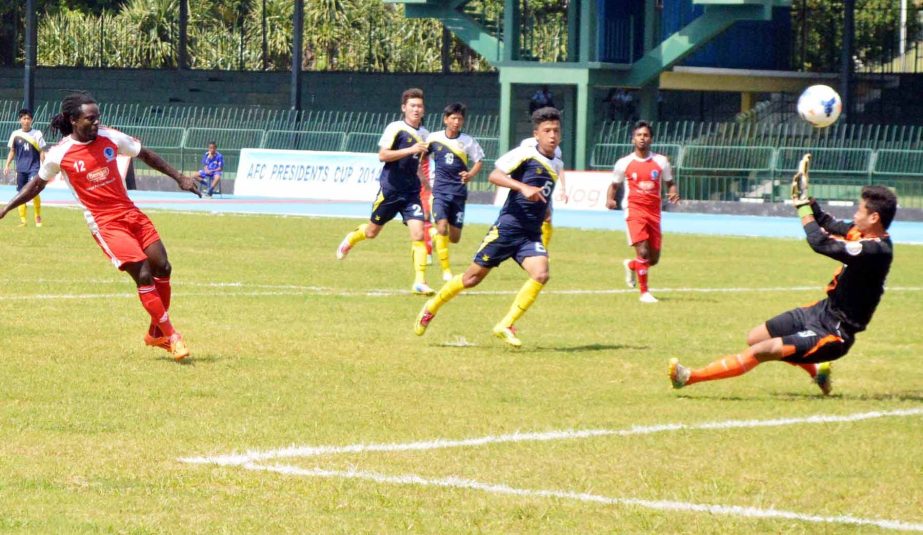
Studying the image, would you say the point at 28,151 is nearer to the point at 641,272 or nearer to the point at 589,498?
the point at 641,272

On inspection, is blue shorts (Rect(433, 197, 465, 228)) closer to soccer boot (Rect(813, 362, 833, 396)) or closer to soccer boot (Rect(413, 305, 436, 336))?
soccer boot (Rect(413, 305, 436, 336))

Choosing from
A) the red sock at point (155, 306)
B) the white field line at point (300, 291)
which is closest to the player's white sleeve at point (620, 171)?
the white field line at point (300, 291)

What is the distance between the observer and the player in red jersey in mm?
11906

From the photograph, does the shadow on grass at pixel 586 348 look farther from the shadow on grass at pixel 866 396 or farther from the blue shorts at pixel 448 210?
the blue shorts at pixel 448 210

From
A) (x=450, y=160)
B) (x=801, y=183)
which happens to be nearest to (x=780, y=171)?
(x=450, y=160)

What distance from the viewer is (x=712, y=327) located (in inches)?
584

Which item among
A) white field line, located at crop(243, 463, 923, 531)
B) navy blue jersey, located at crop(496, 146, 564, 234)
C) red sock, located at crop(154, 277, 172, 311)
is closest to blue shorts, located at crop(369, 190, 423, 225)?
navy blue jersey, located at crop(496, 146, 564, 234)

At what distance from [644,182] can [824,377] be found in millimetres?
7303

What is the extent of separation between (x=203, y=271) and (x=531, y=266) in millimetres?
7561

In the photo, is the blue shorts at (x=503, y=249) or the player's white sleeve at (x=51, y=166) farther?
the blue shorts at (x=503, y=249)

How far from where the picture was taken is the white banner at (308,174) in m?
41.5

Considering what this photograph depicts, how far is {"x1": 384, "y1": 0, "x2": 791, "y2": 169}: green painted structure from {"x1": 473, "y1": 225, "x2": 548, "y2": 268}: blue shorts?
26.9 metres

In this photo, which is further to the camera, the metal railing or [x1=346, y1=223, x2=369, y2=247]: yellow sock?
the metal railing

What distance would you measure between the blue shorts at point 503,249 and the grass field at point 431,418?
713 mm
